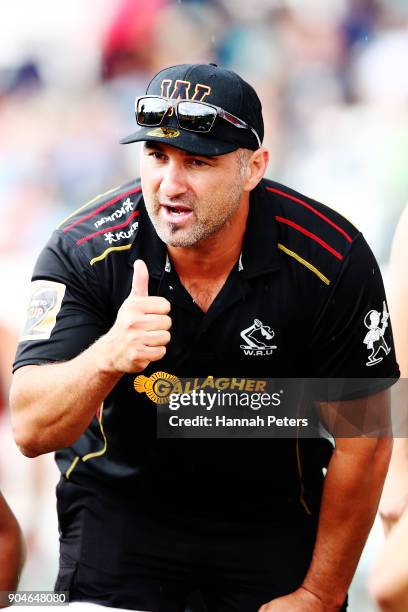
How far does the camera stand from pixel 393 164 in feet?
13.1

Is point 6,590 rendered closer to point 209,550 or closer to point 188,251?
point 209,550

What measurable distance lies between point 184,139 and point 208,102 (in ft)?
0.44

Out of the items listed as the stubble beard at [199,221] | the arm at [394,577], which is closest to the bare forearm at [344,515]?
the arm at [394,577]

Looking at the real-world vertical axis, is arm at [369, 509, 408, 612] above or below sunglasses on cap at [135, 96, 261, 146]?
below

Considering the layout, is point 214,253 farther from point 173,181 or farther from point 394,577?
point 394,577

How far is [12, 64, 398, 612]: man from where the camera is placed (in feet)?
7.27

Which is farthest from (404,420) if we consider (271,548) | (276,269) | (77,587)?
(77,587)

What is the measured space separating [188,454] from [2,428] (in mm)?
1199

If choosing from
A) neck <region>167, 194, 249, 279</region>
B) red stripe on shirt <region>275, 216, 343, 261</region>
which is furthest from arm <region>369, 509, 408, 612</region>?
neck <region>167, 194, 249, 279</region>

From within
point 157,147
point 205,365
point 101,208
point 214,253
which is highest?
point 157,147

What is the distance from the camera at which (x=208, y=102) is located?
2238 mm

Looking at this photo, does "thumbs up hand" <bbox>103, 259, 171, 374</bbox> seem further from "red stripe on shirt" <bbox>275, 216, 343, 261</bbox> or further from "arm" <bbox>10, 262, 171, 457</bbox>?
"red stripe on shirt" <bbox>275, 216, 343, 261</bbox>

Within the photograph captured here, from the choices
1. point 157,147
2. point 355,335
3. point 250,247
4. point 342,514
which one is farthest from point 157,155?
point 342,514

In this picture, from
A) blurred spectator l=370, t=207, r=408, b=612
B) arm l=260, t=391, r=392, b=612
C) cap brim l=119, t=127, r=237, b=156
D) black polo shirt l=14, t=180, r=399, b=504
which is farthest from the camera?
blurred spectator l=370, t=207, r=408, b=612
